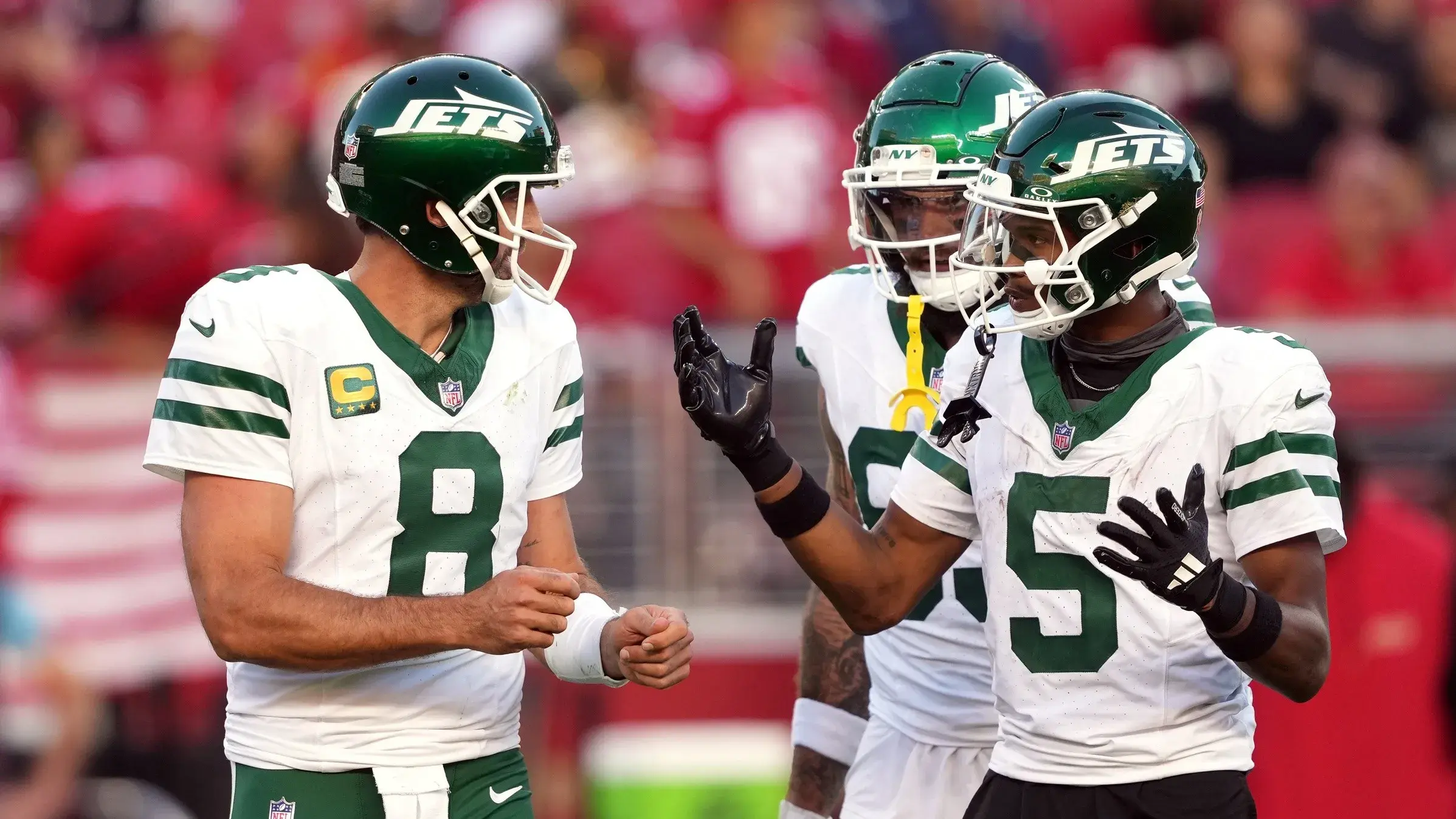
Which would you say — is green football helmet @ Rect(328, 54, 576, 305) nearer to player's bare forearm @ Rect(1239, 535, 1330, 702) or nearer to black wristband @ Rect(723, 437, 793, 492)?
black wristband @ Rect(723, 437, 793, 492)

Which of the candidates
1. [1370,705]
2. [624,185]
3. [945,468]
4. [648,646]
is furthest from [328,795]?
[624,185]

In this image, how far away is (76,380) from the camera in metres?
7.44

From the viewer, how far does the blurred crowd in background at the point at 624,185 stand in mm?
7348

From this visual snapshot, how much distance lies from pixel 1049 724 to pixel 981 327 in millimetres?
770

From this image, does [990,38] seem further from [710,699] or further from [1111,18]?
[710,699]

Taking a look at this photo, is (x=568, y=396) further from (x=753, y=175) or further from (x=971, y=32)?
(x=971, y=32)

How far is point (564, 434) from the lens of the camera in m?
3.86

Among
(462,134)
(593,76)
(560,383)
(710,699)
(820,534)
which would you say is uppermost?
(593,76)

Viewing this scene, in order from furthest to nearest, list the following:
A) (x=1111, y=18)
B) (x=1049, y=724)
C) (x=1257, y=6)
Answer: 1. (x=1111, y=18)
2. (x=1257, y=6)
3. (x=1049, y=724)

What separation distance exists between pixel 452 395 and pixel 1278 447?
152cm

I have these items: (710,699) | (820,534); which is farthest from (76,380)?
(820,534)

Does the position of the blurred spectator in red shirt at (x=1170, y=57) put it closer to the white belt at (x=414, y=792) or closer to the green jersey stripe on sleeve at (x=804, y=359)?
the green jersey stripe on sleeve at (x=804, y=359)

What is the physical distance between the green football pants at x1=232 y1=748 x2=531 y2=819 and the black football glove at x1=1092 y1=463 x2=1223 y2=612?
4.24 feet

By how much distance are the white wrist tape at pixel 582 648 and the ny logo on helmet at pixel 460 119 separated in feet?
3.05
